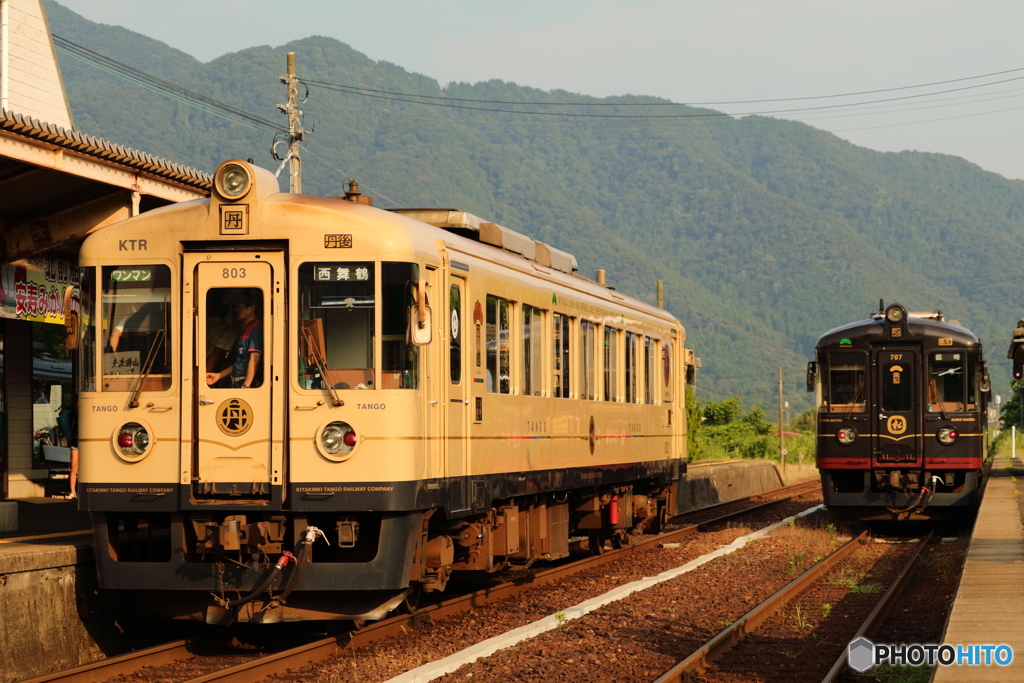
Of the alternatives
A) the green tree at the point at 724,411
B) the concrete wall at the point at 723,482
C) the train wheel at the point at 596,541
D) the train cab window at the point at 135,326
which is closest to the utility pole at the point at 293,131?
the concrete wall at the point at 723,482

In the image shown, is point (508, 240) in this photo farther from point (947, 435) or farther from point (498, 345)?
point (947, 435)

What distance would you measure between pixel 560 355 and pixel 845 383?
26.2 ft

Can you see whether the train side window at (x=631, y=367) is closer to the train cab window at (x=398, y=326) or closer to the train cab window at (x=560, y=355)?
the train cab window at (x=560, y=355)

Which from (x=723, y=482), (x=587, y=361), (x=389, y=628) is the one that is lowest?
(x=389, y=628)

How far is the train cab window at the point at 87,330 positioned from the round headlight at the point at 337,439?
1808 millimetres

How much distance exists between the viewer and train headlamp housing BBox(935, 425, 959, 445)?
19.1 meters

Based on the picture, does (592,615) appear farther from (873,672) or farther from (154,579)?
(154,579)

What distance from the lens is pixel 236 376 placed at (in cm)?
953

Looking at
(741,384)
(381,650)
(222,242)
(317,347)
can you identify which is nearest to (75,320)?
(222,242)

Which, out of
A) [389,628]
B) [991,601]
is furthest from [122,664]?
[991,601]

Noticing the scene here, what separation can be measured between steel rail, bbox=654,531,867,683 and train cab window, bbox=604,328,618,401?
2.93m

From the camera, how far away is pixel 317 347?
372 inches

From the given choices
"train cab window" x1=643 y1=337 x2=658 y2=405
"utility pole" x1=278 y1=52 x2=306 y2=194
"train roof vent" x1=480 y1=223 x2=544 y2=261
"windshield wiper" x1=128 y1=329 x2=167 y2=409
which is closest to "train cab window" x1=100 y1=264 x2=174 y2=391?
"windshield wiper" x1=128 y1=329 x2=167 y2=409

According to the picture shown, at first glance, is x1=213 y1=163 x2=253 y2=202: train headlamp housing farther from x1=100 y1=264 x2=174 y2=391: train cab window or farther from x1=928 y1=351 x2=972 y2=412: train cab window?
x1=928 y1=351 x2=972 y2=412: train cab window
